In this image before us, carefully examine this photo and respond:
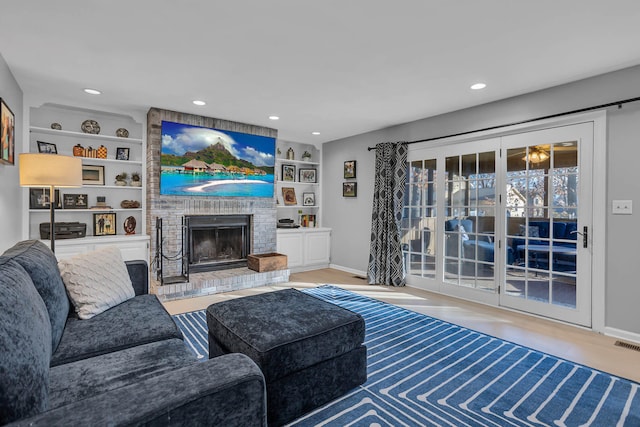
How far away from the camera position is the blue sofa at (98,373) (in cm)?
93

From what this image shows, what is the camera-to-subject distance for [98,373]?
1437 mm

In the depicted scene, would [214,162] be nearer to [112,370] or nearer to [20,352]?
[112,370]

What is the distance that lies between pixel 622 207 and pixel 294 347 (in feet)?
10.4

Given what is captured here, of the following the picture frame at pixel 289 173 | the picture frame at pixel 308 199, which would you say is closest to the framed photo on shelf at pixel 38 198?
the picture frame at pixel 289 173

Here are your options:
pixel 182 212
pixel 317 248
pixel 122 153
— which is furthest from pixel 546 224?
pixel 122 153

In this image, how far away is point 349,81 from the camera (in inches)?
129

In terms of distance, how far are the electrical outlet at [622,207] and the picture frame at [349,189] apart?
3365 mm

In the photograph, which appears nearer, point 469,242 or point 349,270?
point 469,242

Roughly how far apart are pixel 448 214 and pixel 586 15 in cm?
259

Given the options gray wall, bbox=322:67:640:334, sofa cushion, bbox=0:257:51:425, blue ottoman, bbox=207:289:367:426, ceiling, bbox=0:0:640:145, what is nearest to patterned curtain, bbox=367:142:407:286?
gray wall, bbox=322:67:640:334

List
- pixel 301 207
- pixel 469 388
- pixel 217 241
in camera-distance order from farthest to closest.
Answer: pixel 301 207 < pixel 217 241 < pixel 469 388

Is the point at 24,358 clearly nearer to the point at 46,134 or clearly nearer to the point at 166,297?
the point at 166,297

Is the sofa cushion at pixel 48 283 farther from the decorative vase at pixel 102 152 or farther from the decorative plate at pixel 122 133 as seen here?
the decorative plate at pixel 122 133

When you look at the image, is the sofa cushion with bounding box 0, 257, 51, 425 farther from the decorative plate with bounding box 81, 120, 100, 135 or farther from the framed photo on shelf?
the decorative plate with bounding box 81, 120, 100, 135
